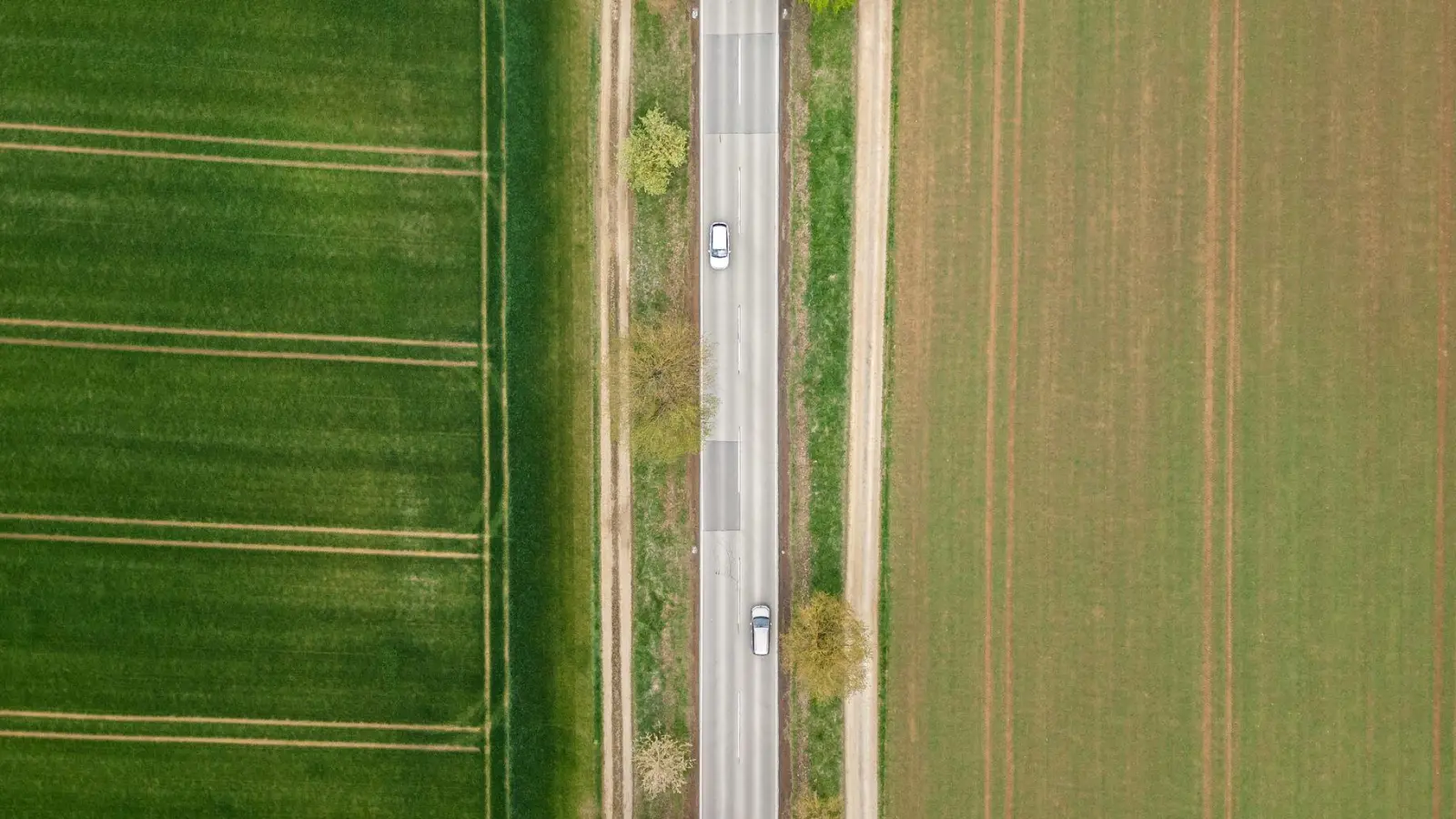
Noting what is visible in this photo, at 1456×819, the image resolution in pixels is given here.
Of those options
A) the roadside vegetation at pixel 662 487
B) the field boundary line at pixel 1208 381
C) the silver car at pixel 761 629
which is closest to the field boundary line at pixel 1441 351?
the field boundary line at pixel 1208 381

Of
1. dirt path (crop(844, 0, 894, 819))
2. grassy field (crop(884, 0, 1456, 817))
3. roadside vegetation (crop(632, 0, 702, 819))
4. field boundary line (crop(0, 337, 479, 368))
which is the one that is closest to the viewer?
grassy field (crop(884, 0, 1456, 817))

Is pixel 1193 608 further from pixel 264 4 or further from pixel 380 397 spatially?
pixel 264 4

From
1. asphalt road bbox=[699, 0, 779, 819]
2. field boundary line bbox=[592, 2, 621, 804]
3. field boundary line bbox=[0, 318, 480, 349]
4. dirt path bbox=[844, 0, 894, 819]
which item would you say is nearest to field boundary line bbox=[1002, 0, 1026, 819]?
dirt path bbox=[844, 0, 894, 819]

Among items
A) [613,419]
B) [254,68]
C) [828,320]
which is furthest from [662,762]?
[254,68]

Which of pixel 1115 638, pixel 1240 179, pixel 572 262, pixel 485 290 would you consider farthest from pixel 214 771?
pixel 1240 179

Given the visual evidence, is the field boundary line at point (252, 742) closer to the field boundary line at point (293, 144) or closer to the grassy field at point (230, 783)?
the grassy field at point (230, 783)

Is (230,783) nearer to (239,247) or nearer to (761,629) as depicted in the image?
(239,247)

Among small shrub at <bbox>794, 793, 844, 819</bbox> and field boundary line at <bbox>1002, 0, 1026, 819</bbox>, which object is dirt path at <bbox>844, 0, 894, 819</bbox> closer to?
small shrub at <bbox>794, 793, 844, 819</bbox>

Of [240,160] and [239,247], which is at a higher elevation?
[240,160]
